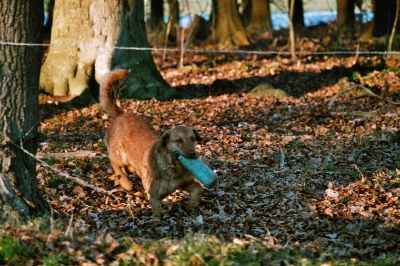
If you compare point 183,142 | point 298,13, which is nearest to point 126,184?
point 183,142

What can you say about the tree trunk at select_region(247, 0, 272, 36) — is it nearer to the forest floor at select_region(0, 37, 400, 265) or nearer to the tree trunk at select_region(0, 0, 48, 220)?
the forest floor at select_region(0, 37, 400, 265)

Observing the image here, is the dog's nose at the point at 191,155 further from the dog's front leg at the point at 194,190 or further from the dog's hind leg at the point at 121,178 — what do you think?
the dog's hind leg at the point at 121,178

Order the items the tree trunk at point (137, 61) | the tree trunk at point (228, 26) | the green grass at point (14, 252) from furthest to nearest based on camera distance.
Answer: the tree trunk at point (228, 26), the tree trunk at point (137, 61), the green grass at point (14, 252)

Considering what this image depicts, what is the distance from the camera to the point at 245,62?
19859 mm

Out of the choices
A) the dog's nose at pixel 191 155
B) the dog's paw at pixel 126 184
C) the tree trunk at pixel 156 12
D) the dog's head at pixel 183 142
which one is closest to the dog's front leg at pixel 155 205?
the dog's head at pixel 183 142

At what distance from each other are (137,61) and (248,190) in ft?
21.2

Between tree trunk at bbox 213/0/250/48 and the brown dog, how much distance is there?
17.0 metres

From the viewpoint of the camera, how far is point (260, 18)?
29.3 m

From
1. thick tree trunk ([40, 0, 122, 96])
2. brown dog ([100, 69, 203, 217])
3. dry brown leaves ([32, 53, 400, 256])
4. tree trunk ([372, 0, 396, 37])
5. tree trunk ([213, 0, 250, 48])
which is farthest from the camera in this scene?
tree trunk ([213, 0, 250, 48])

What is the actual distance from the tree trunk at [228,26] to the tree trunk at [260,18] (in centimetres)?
326

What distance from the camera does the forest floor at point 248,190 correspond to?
529cm

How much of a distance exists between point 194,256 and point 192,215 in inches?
93.1

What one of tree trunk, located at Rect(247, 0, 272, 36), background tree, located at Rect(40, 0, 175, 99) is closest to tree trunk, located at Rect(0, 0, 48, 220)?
background tree, located at Rect(40, 0, 175, 99)

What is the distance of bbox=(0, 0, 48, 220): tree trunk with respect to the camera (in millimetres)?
5988
